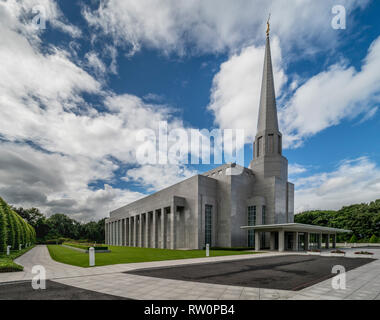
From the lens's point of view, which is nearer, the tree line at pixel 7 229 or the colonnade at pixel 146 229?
the tree line at pixel 7 229

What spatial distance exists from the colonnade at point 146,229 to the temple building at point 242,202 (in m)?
0.20

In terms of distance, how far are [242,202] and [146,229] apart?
2260 centimetres

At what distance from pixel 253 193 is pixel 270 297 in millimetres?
37201

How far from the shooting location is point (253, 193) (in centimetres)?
Answer: 4325

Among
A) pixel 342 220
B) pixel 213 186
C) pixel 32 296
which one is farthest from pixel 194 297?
pixel 342 220

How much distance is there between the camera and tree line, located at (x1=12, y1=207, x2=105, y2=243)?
91688 millimetres

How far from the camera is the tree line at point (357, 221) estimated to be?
61.5 meters

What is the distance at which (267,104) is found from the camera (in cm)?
4556

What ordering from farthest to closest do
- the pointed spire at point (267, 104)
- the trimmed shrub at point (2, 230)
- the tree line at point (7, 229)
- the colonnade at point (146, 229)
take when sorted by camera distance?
the pointed spire at point (267, 104)
the colonnade at point (146, 229)
the tree line at point (7, 229)
the trimmed shrub at point (2, 230)

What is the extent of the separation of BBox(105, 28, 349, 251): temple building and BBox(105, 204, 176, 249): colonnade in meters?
0.20

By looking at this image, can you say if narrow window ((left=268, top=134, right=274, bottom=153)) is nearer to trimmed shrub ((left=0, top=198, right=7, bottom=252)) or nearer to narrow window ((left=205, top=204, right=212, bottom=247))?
narrow window ((left=205, top=204, right=212, bottom=247))

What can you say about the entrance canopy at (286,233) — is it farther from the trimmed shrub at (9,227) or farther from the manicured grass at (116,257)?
the trimmed shrub at (9,227)

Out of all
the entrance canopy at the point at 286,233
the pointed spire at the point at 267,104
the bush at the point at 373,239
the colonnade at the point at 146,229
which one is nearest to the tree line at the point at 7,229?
the colonnade at the point at 146,229
